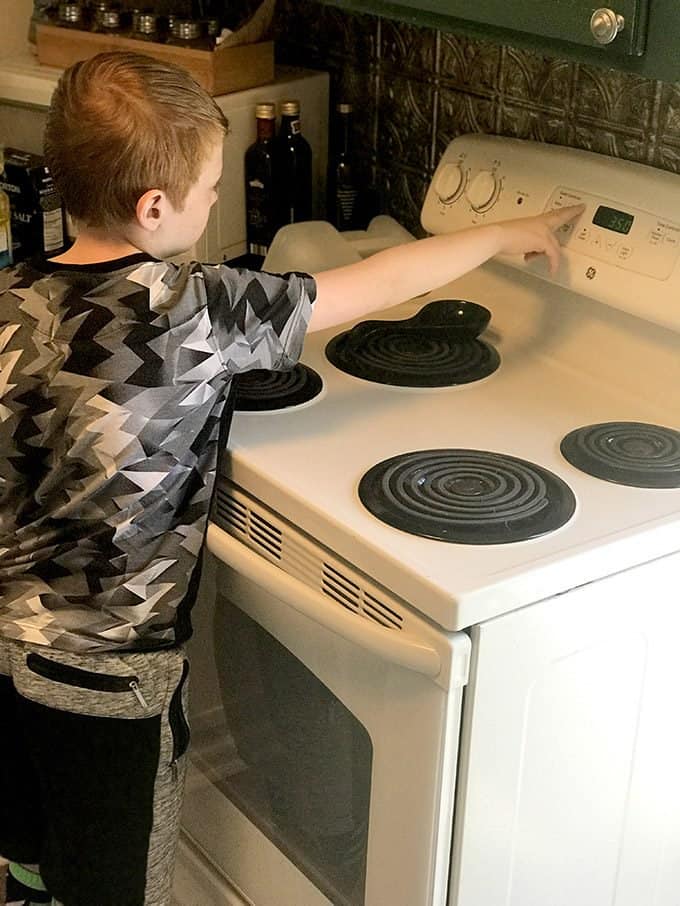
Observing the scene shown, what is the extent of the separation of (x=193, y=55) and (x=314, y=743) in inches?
36.8

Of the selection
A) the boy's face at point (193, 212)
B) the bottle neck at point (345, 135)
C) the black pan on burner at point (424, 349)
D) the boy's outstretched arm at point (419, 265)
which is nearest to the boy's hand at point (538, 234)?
the boy's outstretched arm at point (419, 265)

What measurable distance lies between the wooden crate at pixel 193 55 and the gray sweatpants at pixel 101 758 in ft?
2.63

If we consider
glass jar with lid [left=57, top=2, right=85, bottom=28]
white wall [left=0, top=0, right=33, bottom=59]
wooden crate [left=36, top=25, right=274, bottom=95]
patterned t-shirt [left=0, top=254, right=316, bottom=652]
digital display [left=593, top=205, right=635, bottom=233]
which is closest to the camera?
patterned t-shirt [left=0, top=254, right=316, bottom=652]

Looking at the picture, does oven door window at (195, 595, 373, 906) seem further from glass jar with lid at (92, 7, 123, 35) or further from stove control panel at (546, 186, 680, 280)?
glass jar with lid at (92, 7, 123, 35)

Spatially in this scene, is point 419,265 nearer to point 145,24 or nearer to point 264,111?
point 264,111

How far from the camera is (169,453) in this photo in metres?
1.24

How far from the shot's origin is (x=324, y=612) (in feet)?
3.76

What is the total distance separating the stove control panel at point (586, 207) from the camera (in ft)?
4.52

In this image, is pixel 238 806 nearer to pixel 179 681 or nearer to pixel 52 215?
pixel 179 681

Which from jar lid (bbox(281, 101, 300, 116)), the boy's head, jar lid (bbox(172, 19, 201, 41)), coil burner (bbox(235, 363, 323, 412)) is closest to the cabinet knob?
the boy's head

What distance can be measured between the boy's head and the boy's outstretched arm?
0.18 m

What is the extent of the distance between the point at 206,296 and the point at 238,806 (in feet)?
2.22

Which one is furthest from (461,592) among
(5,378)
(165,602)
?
(5,378)

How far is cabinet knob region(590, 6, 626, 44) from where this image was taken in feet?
3.77
